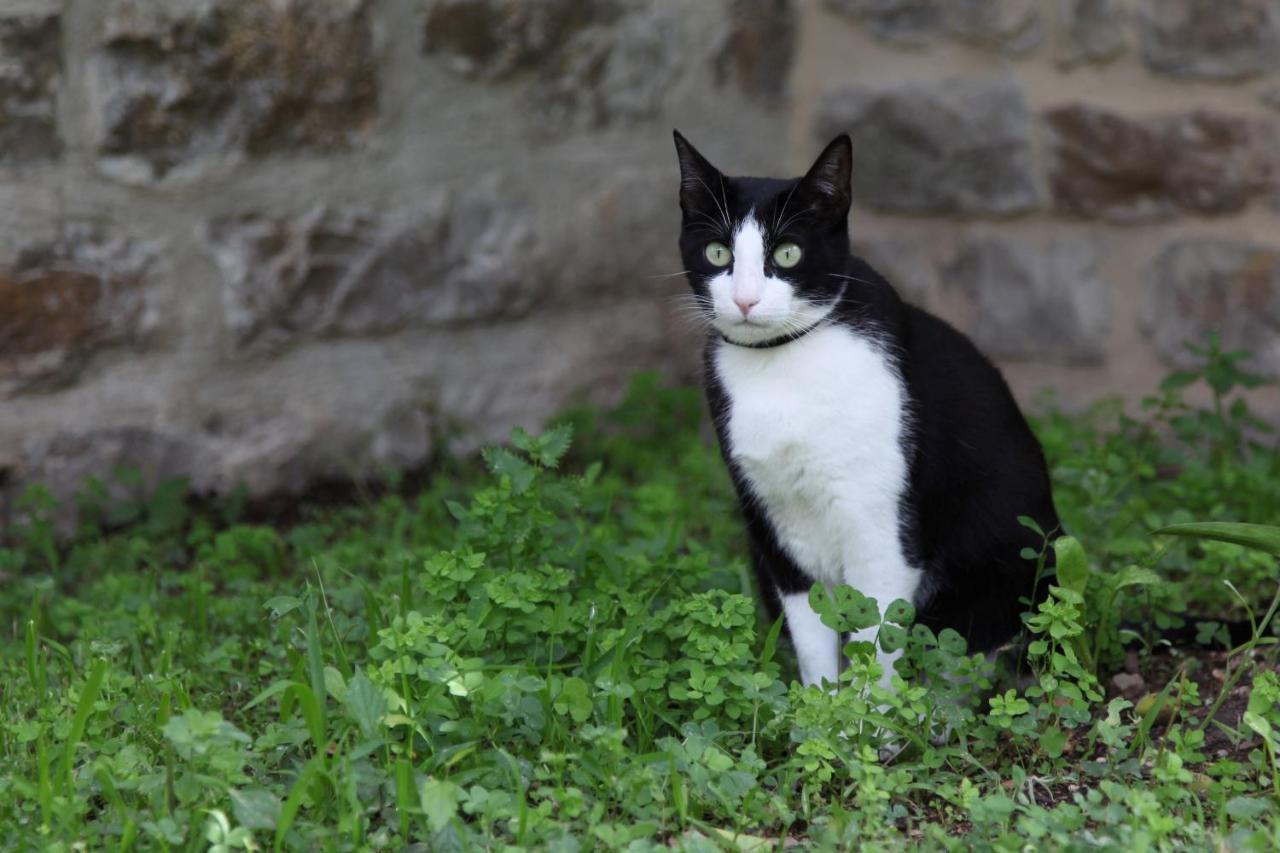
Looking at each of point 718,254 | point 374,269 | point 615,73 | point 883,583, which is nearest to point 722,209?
point 718,254

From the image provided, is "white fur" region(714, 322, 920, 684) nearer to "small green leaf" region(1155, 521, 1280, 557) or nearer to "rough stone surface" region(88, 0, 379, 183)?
"small green leaf" region(1155, 521, 1280, 557)

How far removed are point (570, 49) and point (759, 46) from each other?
56 centimetres

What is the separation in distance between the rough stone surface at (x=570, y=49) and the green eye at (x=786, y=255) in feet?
4.65

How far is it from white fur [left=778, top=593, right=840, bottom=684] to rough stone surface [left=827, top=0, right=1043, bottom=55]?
1.89 meters

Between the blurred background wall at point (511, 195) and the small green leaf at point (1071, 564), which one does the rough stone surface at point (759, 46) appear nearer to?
the blurred background wall at point (511, 195)

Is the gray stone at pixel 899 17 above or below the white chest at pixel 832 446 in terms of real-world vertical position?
above

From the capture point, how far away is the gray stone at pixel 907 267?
366 cm

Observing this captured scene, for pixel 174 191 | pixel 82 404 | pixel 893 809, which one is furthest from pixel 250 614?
pixel 893 809

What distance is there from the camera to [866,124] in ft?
11.9

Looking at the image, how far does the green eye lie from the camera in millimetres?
2096

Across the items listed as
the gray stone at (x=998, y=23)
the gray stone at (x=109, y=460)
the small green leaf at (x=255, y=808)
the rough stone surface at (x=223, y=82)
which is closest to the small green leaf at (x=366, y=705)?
the small green leaf at (x=255, y=808)

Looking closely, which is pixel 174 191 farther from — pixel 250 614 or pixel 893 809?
pixel 893 809

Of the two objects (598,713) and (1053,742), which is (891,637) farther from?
(598,713)

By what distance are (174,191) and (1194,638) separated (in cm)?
221
